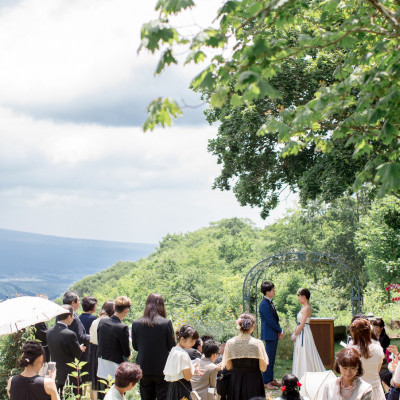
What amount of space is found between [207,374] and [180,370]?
892mm

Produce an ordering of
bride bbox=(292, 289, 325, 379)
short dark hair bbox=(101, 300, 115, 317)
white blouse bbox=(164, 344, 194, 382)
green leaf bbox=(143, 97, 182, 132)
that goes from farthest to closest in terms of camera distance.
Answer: bride bbox=(292, 289, 325, 379)
short dark hair bbox=(101, 300, 115, 317)
white blouse bbox=(164, 344, 194, 382)
green leaf bbox=(143, 97, 182, 132)

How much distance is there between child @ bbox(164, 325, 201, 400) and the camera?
205 inches

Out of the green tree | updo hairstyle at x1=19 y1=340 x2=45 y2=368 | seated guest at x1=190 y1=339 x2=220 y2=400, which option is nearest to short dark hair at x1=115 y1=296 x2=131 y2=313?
seated guest at x1=190 y1=339 x2=220 y2=400

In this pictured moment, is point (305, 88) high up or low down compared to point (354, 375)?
up

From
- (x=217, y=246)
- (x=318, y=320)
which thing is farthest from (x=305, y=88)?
(x=217, y=246)

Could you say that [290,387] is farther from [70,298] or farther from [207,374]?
[70,298]

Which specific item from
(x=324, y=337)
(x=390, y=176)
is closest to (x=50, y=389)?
(x=390, y=176)

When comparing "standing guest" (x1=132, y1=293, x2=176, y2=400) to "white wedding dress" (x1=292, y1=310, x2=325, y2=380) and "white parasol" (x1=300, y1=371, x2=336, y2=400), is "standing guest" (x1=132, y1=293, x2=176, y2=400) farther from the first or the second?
"white wedding dress" (x1=292, y1=310, x2=325, y2=380)

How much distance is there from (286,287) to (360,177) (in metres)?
23.0

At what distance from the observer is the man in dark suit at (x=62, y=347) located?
5.91 metres

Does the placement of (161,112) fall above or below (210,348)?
above

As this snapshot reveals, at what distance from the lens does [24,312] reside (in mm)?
5922

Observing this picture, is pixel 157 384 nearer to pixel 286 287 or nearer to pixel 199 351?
pixel 199 351

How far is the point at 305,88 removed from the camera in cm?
1312
